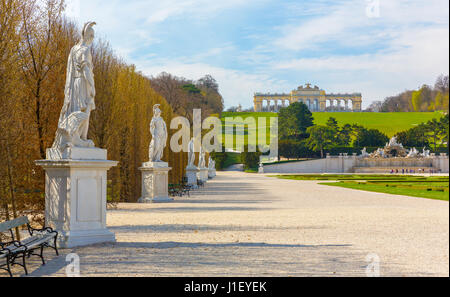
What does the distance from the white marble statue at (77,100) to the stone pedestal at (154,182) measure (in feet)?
33.9

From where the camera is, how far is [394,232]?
32.6 ft

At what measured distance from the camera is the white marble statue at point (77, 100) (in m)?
8.04

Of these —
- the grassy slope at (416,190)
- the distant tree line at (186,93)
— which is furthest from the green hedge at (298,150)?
the grassy slope at (416,190)

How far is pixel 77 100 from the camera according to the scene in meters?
8.12


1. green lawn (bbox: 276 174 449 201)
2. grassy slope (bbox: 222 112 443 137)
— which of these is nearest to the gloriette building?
grassy slope (bbox: 222 112 443 137)

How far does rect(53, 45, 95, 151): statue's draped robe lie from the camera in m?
8.04

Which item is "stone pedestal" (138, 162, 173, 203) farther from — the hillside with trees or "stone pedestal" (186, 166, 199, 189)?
"stone pedestal" (186, 166, 199, 189)

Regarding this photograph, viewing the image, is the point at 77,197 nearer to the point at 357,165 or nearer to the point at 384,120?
the point at 357,165

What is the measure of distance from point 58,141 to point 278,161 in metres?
70.6

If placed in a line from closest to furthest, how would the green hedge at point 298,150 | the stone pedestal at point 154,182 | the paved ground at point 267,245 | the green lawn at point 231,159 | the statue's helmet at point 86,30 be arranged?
the paved ground at point 267,245, the statue's helmet at point 86,30, the stone pedestal at point 154,182, the green hedge at point 298,150, the green lawn at point 231,159

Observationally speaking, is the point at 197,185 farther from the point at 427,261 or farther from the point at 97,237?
the point at 427,261

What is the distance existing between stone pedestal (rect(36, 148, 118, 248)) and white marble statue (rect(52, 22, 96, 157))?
261 millimetres

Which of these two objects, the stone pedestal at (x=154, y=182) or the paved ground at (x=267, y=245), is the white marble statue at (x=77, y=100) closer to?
the paved ground at (x=267, y=245)

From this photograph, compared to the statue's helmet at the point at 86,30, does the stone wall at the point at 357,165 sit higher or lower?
lower
